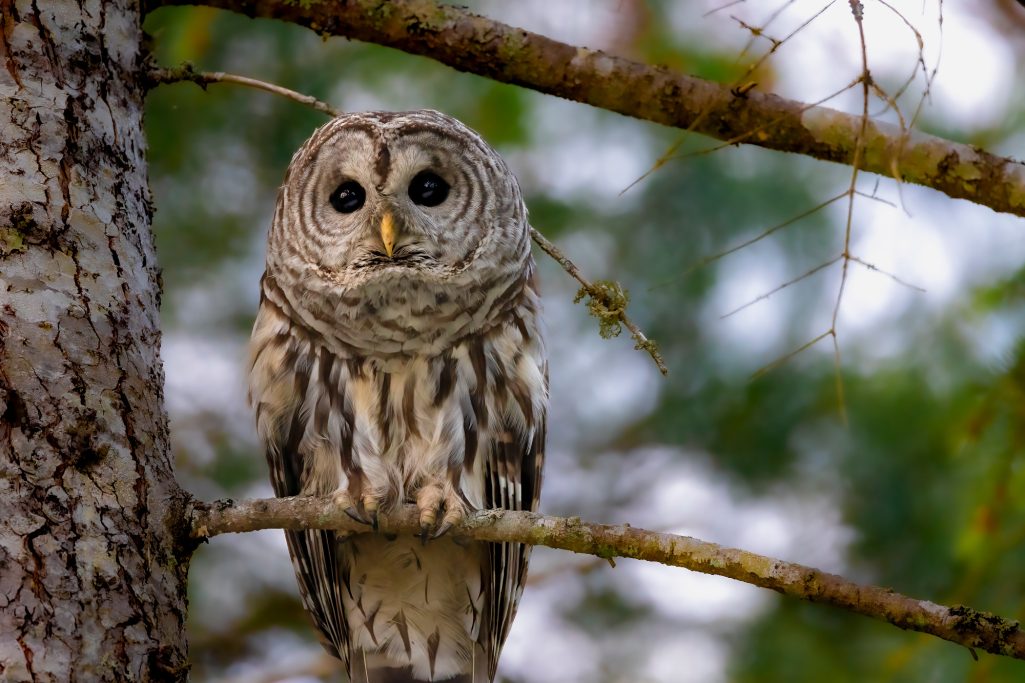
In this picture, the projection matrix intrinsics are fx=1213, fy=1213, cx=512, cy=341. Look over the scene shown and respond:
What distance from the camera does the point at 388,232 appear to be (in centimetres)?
312

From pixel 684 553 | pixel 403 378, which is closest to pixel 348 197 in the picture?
pixel 403 378

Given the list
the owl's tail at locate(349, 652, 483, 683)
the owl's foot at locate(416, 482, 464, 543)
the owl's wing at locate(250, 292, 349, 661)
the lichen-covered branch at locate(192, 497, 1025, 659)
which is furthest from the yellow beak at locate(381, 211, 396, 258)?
the owl's tail at locate(349, 652, 483, 683)

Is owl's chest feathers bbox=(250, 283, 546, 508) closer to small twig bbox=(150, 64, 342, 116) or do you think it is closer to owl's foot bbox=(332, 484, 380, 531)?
owl's foot bbox=(332, 484, 380, 531)

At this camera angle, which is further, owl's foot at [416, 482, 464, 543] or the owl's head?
the owl's head

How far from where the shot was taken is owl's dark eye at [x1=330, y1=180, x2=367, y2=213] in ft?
11.0

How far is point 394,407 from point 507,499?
40cm

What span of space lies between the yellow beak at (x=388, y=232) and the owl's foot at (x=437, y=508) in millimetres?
620

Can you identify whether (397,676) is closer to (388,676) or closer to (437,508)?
(388,676)

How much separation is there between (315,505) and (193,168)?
2.39m

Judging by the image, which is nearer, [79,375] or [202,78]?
[79,375]

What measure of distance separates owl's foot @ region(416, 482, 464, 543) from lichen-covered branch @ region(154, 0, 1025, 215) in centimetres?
96

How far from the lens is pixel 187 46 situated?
3848 mm

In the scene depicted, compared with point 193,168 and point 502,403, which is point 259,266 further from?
point 502,403

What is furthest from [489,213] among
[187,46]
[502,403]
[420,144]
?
[187,46]
